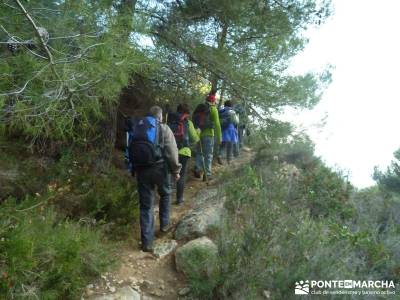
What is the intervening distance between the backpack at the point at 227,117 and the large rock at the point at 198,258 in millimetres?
3938

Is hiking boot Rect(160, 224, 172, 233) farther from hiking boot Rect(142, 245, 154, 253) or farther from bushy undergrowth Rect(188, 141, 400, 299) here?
bushy undergrowth Rect(188, 141, 400, 299)

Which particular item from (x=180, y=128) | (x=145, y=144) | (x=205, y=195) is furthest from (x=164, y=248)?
(x=180, y=128)

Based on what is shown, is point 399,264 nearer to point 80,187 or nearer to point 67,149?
point 80,187

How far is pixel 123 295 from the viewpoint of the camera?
157 inches

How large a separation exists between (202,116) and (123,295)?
4.29 meters

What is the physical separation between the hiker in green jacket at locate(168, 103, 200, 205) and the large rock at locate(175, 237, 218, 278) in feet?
5.96

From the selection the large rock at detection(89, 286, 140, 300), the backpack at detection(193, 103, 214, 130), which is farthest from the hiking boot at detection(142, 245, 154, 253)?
the backpack at detection(193, 103, 214, 130)

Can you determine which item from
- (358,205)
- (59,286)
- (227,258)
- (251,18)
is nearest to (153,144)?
(227,258)

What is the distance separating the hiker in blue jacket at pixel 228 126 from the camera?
841cm

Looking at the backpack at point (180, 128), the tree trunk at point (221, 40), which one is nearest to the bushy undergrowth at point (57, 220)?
the backpack at point (180, 128)

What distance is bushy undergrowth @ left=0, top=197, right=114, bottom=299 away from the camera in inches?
133

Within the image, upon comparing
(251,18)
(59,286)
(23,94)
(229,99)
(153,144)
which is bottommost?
(59,286)

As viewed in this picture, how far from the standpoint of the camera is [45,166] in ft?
19.4

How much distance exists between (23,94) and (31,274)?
1888 millimetres
